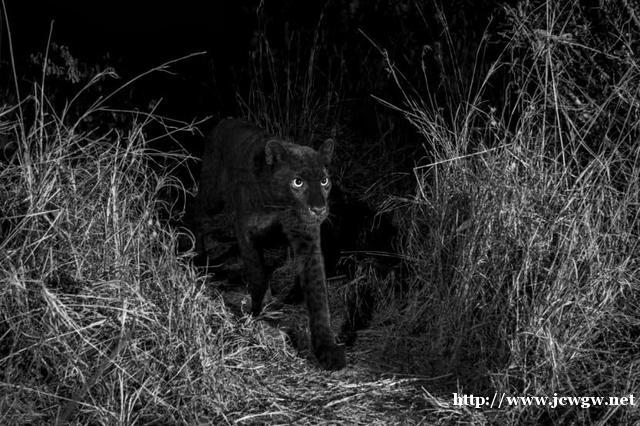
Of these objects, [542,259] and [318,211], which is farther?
[318,211]

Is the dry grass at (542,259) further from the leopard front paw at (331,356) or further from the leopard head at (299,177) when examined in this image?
the leopard head at (299,177)

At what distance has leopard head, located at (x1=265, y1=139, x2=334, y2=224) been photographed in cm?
537

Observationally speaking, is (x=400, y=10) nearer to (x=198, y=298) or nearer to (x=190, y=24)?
(x=190, y=24)

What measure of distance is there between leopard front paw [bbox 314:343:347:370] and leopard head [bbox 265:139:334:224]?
0.87 meters

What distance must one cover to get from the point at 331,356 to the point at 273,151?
4.87 feet

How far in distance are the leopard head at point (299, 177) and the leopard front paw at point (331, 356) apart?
Answer: 2.86 ft

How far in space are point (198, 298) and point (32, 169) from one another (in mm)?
1102

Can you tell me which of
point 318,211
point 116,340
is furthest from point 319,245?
point 116,340

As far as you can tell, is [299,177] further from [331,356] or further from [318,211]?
[331,356]

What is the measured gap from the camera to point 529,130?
16.3 ft

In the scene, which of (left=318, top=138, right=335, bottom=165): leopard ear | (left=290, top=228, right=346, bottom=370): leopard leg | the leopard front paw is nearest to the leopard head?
(left=318, top=138, right=335, bottom=165): leopard ear

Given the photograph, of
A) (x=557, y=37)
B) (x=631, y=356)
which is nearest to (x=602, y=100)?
(x=557, y=37)

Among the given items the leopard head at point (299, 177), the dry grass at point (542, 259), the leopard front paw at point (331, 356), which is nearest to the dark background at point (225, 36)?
the dry grass at point (542, 259)

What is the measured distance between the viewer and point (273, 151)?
5.56 metres
